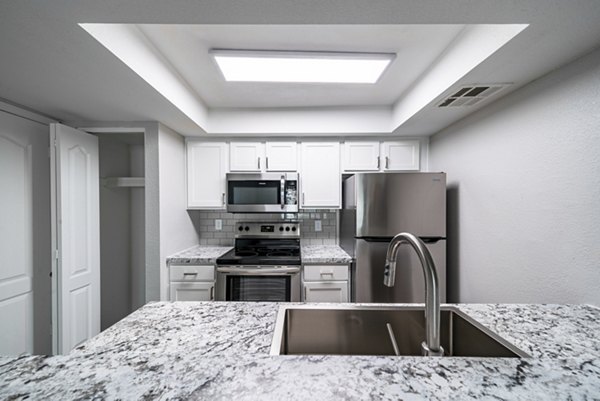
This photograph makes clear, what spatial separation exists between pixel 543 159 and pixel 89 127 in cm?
341

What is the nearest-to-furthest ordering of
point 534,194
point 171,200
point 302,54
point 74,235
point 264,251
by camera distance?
1. point 534,194
2. point 302,54
3. point 74,235
4. point 171,200
5. point 264,251

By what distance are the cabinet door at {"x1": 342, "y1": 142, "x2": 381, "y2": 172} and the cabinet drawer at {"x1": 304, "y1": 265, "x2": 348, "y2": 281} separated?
1.05m

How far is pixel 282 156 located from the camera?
2555 millimetres

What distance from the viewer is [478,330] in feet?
2.95

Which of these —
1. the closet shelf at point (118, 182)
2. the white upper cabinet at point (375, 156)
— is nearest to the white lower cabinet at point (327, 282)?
the white upper cabinet at point (375, 156)

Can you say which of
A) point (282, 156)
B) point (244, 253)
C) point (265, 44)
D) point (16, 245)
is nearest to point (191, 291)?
point (244, 253)

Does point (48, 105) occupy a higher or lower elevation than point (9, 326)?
higher

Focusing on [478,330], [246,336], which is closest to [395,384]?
[246,336]

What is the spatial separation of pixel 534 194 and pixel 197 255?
2645 mm

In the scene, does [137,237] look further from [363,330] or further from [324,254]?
[363,330]

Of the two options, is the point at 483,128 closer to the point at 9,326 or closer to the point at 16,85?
the point at 16,85

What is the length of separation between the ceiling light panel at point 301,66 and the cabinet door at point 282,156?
80 cm

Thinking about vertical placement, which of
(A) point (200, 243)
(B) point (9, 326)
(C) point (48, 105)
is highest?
(C) point (48, 105)

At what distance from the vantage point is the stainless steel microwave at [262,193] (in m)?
2.42
